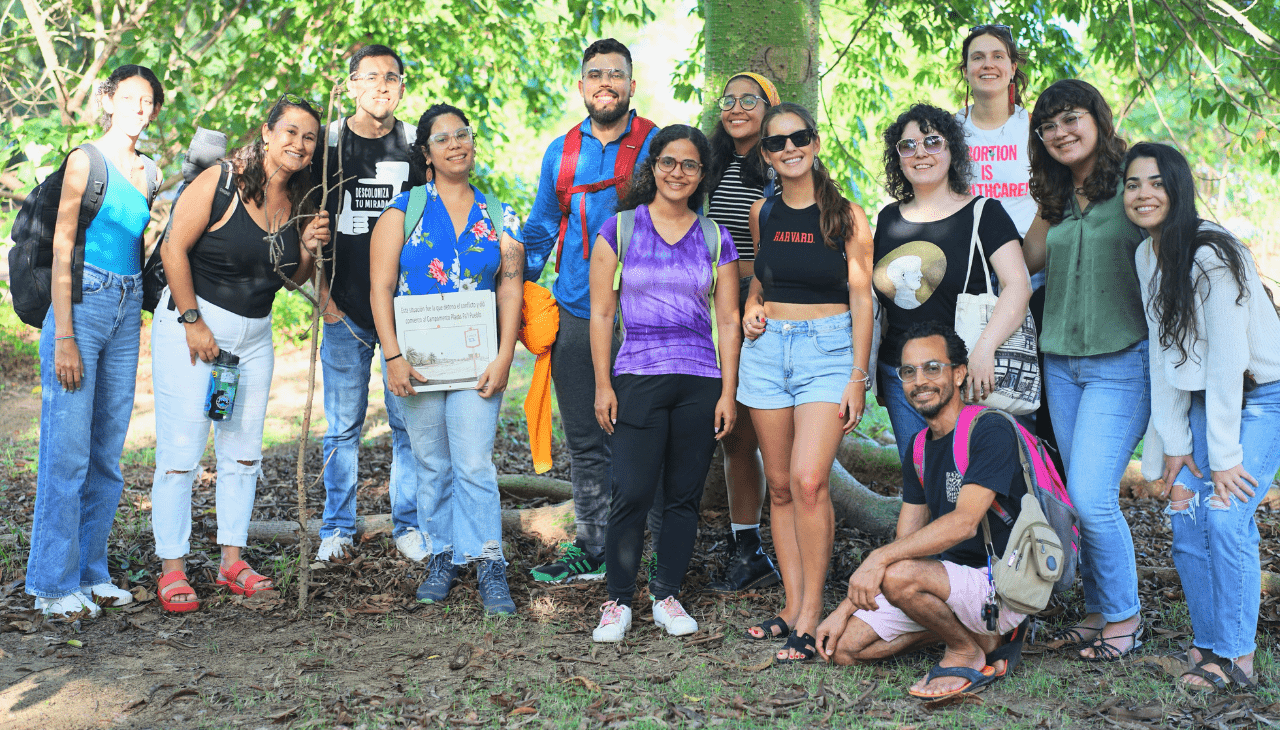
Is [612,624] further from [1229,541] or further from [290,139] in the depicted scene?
[290,139]

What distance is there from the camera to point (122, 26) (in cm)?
799

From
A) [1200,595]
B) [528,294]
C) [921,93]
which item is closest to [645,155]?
[528,294]

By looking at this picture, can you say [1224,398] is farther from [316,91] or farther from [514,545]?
[316,91]

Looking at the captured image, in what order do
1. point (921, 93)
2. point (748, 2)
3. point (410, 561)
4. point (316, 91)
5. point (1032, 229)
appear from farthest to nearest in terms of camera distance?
point (921, 93)
point (316, 91)
point (748, 2)
point (410, 561)
point (1032, 229)

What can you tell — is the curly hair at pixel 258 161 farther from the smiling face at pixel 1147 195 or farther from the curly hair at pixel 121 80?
the smiling face at pixel 1147 195

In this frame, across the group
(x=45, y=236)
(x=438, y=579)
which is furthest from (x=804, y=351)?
(x=45, y=236)

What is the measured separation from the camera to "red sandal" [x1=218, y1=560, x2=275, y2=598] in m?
4.60

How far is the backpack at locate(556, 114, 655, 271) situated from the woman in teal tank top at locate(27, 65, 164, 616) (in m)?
1.84

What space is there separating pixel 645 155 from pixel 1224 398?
2631mm

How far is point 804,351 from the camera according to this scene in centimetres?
399

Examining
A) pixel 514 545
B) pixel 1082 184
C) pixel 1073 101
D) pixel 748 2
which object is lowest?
pixel 514 545

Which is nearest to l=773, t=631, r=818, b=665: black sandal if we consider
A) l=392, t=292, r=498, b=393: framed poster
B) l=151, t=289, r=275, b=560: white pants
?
l=392, t=292, r=498, b=393: framed poster

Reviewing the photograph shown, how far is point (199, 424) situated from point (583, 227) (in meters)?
1.97

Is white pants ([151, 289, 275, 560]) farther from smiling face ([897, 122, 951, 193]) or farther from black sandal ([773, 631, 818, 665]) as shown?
smiling face ([897, 122, 951, 193])
